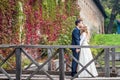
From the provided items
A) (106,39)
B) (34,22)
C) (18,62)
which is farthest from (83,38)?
(106,39)

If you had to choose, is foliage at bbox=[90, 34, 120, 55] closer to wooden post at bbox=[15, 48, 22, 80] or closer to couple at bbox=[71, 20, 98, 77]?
couple at bbox=[71, 20, 98, 77]

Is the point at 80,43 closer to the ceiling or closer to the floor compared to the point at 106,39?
closer to the ceiling

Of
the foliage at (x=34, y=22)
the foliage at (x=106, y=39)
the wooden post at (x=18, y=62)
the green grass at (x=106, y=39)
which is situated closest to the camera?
the wooden post at (x=18, y=62)

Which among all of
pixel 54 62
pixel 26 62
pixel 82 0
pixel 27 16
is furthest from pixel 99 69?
pixel 82 0

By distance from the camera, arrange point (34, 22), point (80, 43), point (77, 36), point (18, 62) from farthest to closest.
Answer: point (34, 22), point (80, 43), point (77, 36), point (18, 62)

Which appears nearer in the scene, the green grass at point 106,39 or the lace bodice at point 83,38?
the lace bodice at point 83,38

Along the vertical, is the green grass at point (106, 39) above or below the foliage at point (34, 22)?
below

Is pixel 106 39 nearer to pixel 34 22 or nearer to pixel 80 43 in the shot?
pixel 34 22

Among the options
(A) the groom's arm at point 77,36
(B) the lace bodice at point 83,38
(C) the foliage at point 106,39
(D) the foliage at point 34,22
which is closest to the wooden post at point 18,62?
(A) the groom's arm at point 77,36

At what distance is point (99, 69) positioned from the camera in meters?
16.0

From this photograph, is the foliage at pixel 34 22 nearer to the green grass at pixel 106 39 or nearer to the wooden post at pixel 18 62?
the wooden post at pixel 18 62

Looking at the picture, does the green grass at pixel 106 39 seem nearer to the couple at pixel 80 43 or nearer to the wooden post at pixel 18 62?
the couple at pixel 80 43

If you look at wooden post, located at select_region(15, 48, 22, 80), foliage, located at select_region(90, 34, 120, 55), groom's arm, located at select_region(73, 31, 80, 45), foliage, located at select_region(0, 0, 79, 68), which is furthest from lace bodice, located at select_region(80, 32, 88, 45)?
foliage, located at select_region(90, 34, 120, 55)

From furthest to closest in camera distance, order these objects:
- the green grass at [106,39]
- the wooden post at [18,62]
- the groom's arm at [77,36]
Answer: the green grass at [106,39], the groom's arm at [77,36], the wooden post at [18,62]
